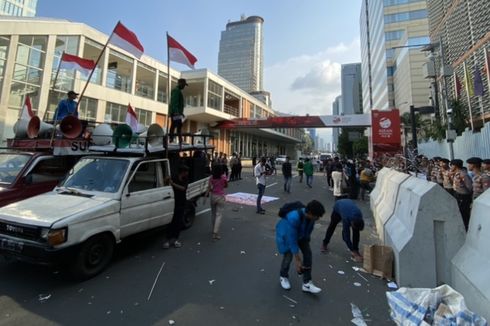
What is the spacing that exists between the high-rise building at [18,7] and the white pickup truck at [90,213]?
86.1 meters

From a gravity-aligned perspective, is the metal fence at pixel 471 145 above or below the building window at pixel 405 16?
below

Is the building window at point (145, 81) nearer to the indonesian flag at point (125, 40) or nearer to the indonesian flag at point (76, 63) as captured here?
the indonesian flag at point (76, 63)

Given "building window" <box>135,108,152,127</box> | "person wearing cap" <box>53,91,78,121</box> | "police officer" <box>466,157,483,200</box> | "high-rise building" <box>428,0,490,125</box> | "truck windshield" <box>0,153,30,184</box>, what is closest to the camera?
"truck windshield" <box>0,153,30,184</box>

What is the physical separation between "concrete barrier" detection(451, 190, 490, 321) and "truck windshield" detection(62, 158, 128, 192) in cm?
506

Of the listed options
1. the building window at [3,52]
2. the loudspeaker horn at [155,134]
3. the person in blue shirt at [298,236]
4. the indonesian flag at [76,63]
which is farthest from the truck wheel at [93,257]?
the building window at [3,52]

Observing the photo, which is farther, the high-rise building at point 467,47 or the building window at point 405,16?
the building window at point 405,16

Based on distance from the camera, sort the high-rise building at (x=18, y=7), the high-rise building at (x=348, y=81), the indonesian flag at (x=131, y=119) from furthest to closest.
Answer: the high-rise building at (x=348, y=81), the high-rise building at (x=18, y=7), the indonesian flag at (x=131, y=119)

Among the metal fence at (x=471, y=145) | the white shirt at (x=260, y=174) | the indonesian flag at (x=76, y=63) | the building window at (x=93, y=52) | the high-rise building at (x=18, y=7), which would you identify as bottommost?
the white shirt at (x=260, y=174)

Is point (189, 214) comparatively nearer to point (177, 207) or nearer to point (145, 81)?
point (177, 207)

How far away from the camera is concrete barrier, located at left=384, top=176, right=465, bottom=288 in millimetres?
3676

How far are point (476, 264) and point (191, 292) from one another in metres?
3.46

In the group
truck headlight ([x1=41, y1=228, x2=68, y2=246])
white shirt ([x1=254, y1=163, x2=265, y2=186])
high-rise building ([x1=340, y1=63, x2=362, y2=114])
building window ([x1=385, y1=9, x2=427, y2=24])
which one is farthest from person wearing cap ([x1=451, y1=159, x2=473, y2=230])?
high-rise building ([x1=340, y1=63, x2=362, y2=114])

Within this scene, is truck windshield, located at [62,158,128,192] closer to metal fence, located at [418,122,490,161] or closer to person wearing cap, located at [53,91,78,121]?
person wearing cap, located at [53,91,78,121]

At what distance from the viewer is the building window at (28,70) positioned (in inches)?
685
